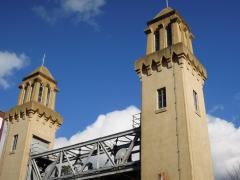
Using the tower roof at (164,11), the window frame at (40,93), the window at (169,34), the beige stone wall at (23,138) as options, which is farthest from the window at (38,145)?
the tower roof at (164,11)

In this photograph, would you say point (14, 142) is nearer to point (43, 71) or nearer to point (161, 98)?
point (43, 71)

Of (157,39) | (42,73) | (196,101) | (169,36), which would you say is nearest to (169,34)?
(169,36)

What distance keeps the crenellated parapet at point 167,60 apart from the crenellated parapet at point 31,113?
40.7ft

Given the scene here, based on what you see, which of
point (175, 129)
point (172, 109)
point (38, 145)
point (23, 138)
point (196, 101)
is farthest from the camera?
point (38, 145)

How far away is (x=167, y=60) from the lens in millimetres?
26625

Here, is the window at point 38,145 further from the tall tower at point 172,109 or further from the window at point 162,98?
the window at point 162,98

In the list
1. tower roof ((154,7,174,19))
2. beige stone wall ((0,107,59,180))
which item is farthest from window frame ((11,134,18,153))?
tower roof ((154,7,174,19))

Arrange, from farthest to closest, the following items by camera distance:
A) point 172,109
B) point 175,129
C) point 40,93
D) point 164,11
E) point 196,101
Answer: point 40,93
point 164,11
point 196,101
point 172,109
point 175,129

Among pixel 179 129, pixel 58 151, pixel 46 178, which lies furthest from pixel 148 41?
pixel 46 178

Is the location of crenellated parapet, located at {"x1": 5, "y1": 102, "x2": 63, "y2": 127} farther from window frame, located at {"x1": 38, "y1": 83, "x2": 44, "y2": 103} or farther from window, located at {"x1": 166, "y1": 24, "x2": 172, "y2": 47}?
window, located at {"x1": 166, "y1": 24, "x2": 172, "y2": 47}

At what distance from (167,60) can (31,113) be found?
15.4m

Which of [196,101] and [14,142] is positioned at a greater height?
[196,101]

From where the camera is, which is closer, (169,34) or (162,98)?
(162,98)

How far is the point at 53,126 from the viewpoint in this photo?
1451 inches
